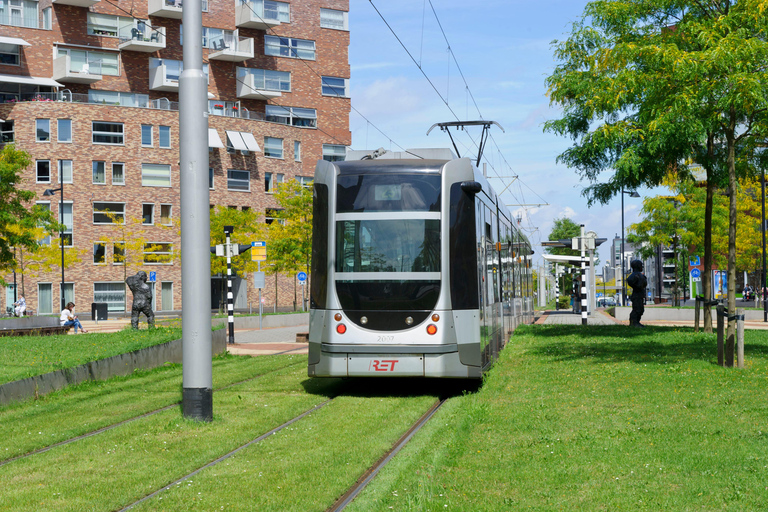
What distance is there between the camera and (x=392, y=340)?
1195cm

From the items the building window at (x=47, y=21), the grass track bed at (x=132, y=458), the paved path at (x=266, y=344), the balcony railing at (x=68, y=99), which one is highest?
the building window at (x=47, y=21)

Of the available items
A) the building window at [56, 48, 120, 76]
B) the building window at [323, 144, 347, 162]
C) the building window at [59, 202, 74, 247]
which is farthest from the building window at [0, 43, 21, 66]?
the building window at [323, 144, 347, 162]

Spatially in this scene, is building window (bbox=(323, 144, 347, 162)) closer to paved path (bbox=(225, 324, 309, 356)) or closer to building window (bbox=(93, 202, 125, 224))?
building window (bbox=(93, 202, 125, 224))

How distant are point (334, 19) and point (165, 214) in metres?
20.9

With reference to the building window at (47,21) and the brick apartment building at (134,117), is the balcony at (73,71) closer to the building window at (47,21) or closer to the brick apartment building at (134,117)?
the brick apartment building at (134,117)

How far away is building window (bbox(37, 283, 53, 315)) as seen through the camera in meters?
58.6

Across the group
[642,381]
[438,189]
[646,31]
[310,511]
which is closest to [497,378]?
[642,381]

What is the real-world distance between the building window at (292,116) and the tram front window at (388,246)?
185 ft

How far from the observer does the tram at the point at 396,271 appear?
12.0 metres

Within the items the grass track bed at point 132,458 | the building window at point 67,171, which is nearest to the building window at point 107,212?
the building window at point 67,171

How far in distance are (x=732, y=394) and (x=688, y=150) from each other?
1100cm

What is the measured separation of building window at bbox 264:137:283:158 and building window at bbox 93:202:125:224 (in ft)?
37.6

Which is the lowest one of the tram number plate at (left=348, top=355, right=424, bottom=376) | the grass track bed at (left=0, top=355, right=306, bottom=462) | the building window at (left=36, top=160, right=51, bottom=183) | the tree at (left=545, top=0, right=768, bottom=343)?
the grass track bed at (left=0, top=355, right=306, bottom=462)

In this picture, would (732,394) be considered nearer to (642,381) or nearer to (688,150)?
(642,381)
